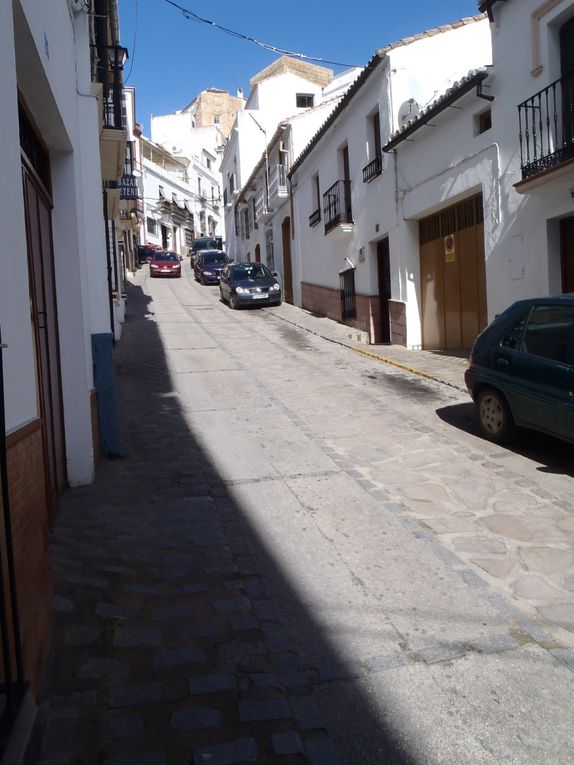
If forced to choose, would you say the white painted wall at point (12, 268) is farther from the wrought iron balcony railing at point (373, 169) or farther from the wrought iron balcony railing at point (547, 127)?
the wrought iron balcony railing at point (373, 169)

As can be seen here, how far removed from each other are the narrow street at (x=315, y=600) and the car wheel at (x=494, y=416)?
0.18 meters

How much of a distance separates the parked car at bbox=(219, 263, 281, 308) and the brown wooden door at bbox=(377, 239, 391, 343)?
7.42 meters

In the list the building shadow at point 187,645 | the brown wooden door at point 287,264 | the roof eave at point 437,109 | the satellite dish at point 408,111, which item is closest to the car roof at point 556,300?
the building shadow at point 187,645

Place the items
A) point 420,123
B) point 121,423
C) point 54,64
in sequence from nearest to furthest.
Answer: point 54,64 < point 121,423 < point 420,123

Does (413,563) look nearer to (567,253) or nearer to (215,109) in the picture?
(567,253)

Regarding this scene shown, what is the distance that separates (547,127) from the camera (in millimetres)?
9391

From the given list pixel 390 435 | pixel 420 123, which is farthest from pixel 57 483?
pixel 420 123

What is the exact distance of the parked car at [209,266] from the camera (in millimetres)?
32406

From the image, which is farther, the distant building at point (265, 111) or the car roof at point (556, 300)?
the distant building at point (265, 111)

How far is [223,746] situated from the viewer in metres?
2.58

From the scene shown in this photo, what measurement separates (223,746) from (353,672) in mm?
782

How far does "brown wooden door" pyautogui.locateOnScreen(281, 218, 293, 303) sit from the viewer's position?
26.0m

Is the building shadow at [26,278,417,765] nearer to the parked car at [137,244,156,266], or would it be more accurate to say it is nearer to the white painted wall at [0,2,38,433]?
the white painted wall at [0,2,38,433]

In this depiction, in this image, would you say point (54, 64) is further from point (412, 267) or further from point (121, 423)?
point (412, 267)
